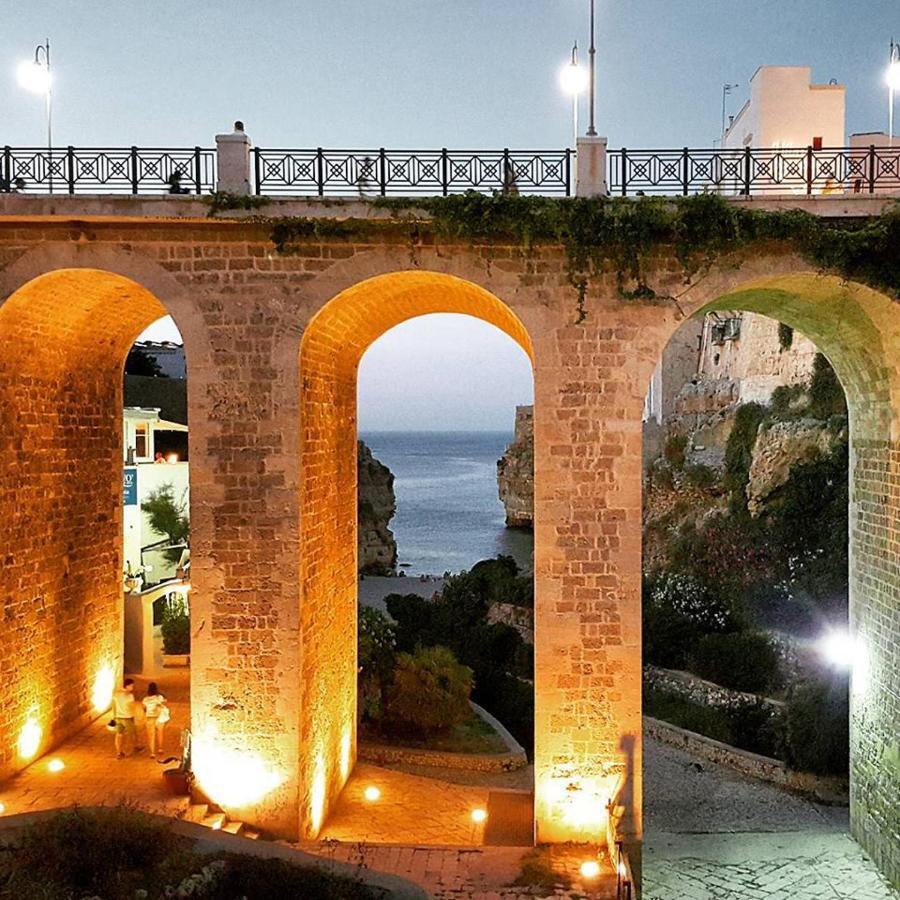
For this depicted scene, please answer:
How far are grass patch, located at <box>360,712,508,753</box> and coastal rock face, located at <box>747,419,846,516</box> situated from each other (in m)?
11.6

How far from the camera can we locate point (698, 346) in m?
32.8

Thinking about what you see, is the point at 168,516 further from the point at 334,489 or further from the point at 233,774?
the point at 233,774

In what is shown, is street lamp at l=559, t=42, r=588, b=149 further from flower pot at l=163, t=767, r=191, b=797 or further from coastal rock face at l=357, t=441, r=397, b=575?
coastal rock face at l=357, t=441, r=397, b=575

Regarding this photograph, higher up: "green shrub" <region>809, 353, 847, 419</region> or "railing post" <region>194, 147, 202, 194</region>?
"railing post" <region>194, 147, 202, 194</region>

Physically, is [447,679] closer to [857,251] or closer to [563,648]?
[563,648]

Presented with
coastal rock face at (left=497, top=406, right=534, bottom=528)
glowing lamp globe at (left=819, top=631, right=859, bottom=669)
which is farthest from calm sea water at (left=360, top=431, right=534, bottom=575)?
glowing lamp globe at (left=819, top=631, right=859, bottom=669)

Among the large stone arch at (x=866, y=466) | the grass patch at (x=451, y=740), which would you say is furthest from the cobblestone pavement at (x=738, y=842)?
the grass patch at (x=451, y=740)

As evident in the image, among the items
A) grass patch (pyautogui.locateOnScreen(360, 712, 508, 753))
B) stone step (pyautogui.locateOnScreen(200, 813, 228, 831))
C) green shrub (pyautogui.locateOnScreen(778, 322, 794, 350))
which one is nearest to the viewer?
stone step (pyautogui.locateOnScreen(200, 813, 228, 831))

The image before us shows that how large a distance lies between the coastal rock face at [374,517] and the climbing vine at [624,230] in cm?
2715

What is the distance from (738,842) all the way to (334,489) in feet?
27.1

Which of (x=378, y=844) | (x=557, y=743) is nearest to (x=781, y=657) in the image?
(x=557, y=743)

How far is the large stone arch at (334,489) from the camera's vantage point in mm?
9102

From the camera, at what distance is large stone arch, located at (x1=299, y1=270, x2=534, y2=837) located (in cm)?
910

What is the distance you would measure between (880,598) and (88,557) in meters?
11.1
